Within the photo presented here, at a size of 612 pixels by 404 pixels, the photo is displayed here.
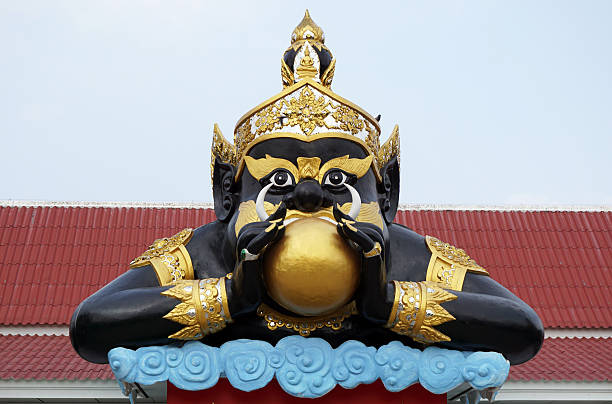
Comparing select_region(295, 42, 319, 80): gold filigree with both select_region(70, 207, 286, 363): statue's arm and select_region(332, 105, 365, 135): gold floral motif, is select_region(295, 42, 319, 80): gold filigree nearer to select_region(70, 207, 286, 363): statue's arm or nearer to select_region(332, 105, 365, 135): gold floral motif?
select_region(332, 105, 365, 135): gold floral motif

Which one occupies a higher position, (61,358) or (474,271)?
(474,271)

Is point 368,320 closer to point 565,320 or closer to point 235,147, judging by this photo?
point 235,147

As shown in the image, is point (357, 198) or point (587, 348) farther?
point (587, 348)

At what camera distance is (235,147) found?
12.2 feet

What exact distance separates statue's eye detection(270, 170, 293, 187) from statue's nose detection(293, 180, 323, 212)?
0.31ft

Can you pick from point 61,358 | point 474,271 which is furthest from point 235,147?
point 61,358

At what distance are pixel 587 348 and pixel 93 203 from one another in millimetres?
5949

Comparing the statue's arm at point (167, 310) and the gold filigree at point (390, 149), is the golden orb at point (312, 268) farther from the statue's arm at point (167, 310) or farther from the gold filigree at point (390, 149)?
the gold filigree at point (390, 149)

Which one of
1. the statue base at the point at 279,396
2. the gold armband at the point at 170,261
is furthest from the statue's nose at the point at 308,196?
the statue base at the point at 279,396

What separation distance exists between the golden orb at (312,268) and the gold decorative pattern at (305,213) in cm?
14

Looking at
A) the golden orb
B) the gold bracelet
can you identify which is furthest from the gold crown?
the gold bracelet

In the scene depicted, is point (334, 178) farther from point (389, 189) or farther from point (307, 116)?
point (389, 189)

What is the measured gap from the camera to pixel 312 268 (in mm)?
2986

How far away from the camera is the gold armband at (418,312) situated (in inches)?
125
